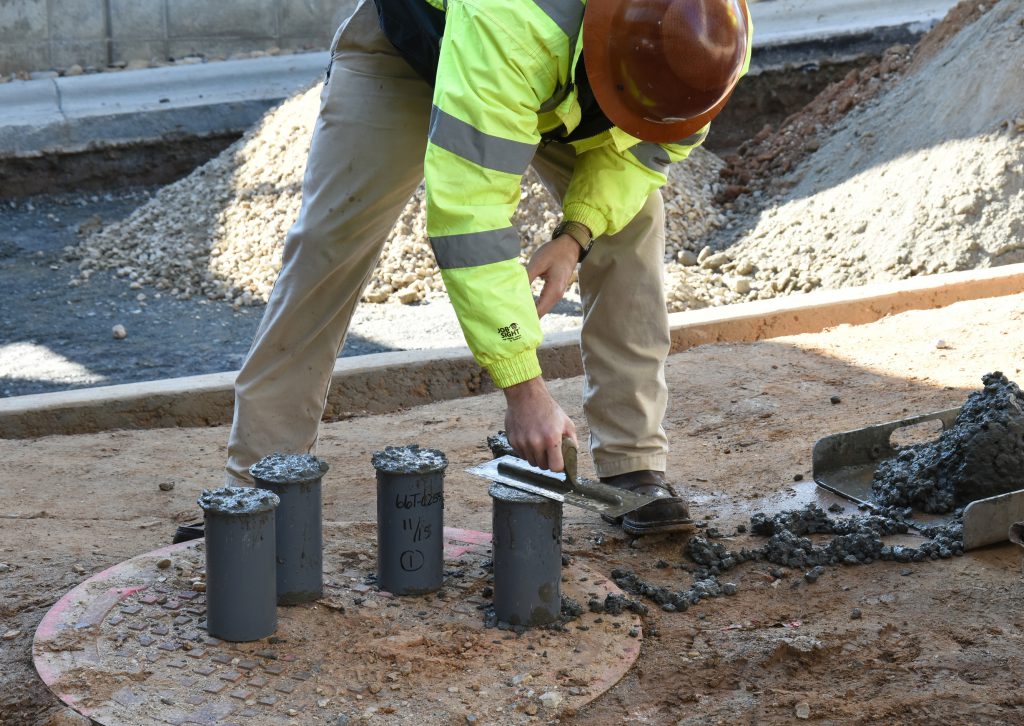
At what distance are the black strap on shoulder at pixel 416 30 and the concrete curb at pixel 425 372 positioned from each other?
2205 mm

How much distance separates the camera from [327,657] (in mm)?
2697

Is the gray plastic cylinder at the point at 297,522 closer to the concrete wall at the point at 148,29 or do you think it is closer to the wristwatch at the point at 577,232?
the wristwatch at the point at 577,232

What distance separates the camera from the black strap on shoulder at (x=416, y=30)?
114 inches

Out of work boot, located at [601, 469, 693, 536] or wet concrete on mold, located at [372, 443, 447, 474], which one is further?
work boot, located at [601, 469, 693, 536]

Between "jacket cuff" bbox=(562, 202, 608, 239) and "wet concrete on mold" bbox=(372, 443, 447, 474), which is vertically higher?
"jacket cuff" bbox=(562, 202, 608, 239)

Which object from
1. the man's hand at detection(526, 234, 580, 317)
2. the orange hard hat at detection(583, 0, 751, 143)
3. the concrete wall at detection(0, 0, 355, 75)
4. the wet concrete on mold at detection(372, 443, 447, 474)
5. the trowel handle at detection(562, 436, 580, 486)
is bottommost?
the wet concrete on mold at detection(372, 443, 447, 474)

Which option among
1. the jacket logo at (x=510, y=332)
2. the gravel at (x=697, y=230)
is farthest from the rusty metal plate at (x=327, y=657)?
the gravel at (x=697, y=230)

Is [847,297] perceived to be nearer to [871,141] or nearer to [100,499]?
[871,141]

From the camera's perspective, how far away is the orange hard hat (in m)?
2.62

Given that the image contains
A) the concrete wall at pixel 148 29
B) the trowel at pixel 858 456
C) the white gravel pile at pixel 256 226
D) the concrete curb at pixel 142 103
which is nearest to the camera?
the trowel at pixel 858 456

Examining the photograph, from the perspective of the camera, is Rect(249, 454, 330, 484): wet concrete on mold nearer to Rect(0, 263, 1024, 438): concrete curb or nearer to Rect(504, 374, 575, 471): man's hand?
Rect(504, 374, 575, 471): man's hand

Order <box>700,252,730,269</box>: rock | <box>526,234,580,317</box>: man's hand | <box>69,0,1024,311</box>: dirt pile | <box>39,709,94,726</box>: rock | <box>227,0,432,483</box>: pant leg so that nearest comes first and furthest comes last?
1. <box>39,709,94,726</box>: rock
2. <box>526,234,580,317</box>: man's hand
3. <box>227,0,432,483</box>: pant leg
4. <box>69,0,1024,311</box>: dirt pile
5. <box>700,252,730,269</box>: rock

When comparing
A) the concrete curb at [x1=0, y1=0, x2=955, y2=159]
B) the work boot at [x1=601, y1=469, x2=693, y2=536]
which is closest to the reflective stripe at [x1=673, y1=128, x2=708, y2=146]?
the work boot at [x1=601, y1=469, x2=693, y2=536]

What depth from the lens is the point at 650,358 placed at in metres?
3.62
